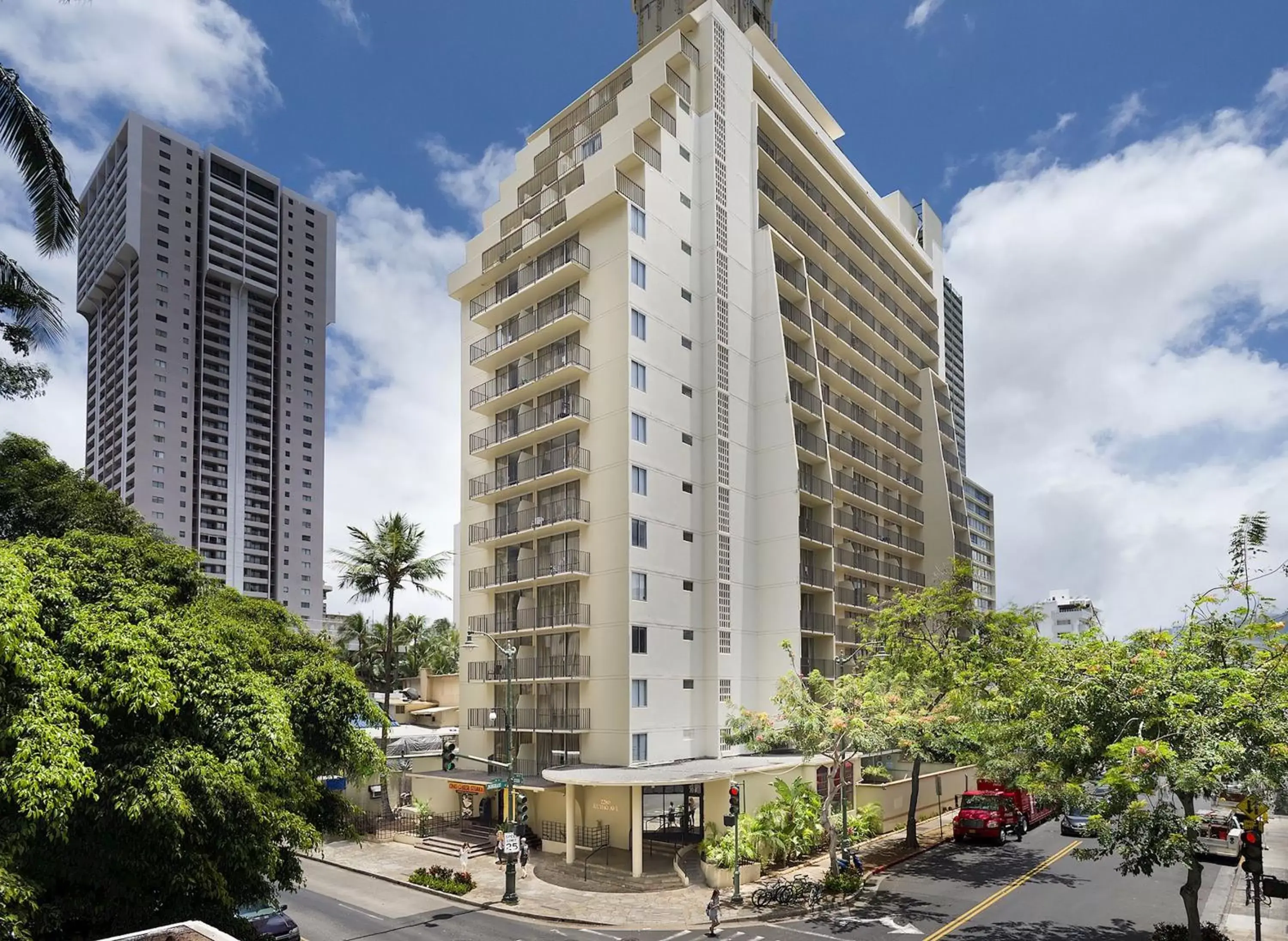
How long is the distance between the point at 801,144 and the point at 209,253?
91.8 m

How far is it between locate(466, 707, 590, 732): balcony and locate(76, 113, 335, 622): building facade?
79.9 metres

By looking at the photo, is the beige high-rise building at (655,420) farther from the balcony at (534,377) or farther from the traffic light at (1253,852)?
the traffic light at (1253,852)

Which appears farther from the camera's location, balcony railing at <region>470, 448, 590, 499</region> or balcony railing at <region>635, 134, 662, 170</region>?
balcony railing at <region>635, 134, 662, 170</region>

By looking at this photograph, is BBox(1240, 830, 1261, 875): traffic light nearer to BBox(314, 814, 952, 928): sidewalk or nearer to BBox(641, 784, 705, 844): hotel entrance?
BBox(314, 814, 952, 928): sidewalk

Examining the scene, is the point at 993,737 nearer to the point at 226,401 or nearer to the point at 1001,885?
the point at 1001,885

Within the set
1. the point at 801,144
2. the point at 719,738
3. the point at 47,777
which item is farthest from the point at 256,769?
the point at 801,144

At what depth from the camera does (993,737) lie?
90.5 feet

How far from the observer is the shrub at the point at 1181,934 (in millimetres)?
21719

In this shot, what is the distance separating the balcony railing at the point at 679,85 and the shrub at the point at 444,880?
118ft

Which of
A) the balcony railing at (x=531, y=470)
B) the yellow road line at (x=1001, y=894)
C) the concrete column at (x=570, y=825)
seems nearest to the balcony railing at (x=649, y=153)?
the balcony railing at (x=531, y=470)

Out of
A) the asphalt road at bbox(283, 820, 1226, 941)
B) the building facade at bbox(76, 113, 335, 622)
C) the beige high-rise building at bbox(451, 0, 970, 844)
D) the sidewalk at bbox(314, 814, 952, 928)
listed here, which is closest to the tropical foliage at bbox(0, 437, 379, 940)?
the asphalt road at bbox(283, 820, 1226, 941)

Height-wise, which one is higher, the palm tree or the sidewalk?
the palm tree

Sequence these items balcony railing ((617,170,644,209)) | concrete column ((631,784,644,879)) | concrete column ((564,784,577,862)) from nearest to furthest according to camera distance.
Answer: concrete column ((631,784,644,879)), concrete column ((564,784,577,862)), balcony railing ((617,170,644,209))

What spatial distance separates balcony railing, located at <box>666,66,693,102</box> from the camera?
146ft
